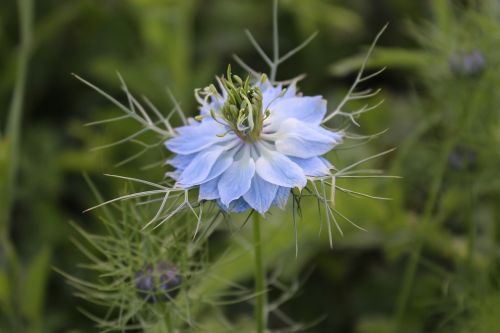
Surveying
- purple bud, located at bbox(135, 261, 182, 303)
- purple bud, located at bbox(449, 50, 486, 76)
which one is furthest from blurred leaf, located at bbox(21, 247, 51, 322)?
purple bud, located at bbox(449, 50, 486, 76)

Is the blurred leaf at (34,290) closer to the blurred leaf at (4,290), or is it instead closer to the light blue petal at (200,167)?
the blurred leaf at (4,290)

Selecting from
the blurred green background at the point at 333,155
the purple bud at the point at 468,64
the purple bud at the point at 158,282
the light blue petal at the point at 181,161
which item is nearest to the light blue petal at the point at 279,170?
the light blue petal at the point at 181,161

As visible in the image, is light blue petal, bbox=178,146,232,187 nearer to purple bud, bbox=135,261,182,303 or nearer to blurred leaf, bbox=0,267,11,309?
purple bud, bbox=135,261,182,303

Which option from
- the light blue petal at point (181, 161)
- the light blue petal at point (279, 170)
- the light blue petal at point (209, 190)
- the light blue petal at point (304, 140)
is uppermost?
the light blue petal at point (304, 140)

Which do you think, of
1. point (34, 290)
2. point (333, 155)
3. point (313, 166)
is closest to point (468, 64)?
point (333, 155)

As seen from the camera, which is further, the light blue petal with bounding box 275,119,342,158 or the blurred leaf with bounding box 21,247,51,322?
the blurred leaf with bounding box 21,247,51,322

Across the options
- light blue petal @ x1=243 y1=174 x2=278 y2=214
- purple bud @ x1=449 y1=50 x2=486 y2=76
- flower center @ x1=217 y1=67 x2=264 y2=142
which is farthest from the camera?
purple bud @ x1=449 y1=50 x2=486 y2=76

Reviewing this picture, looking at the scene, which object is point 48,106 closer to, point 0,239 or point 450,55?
point 0,239

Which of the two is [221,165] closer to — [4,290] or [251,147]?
[251,147]
